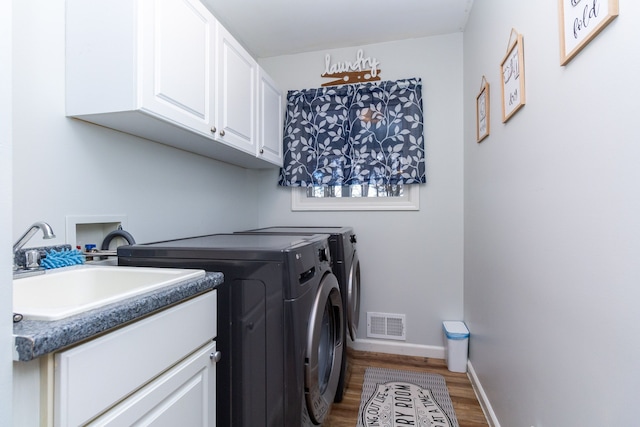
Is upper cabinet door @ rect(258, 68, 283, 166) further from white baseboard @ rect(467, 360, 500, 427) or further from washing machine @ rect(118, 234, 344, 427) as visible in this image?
white baseboard @ rect(467, 360, 500, 427)

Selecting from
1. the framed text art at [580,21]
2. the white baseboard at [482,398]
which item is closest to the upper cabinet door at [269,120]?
the framed text art at [580,21]

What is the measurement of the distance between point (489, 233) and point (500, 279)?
0.29 m

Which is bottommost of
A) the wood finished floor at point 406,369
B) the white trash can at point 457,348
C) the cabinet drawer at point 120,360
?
the wood finished floor at point 406,369

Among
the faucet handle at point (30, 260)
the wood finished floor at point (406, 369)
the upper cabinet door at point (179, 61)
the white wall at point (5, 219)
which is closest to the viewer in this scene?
the white wall at point (5, 219)

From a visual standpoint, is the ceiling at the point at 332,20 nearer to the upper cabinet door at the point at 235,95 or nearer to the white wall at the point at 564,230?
the upper cabinet door at the point at 235,95

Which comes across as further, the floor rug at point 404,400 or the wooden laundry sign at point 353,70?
the wooden laundry sign at point 353,70

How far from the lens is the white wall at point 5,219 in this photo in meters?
0.50

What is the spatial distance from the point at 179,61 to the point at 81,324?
1.19m

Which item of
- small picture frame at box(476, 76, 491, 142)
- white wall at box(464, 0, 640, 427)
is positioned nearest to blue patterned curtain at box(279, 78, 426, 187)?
small picture frame at box(476, 76, 491, 142)

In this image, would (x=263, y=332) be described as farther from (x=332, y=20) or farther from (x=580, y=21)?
(x=332, y=20)

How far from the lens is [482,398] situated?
1856mm

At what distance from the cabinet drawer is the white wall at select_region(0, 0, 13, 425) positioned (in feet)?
0.24

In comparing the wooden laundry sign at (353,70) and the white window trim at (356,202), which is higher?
the wooden laundry sign at (353,70)

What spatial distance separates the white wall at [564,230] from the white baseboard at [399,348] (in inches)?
31.1
